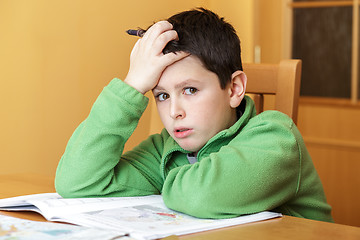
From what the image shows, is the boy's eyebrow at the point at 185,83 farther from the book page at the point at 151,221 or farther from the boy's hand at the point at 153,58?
the book page at the point at 151,221

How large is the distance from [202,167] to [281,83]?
477mm

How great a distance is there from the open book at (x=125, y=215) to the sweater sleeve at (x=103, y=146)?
0.05 metres

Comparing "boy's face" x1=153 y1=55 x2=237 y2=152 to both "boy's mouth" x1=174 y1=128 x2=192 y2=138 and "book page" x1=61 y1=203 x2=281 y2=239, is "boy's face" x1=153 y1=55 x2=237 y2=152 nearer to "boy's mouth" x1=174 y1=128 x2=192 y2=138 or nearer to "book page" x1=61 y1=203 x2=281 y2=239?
"boy's mouth" x1=174 y1=128 x2=192 y2=138

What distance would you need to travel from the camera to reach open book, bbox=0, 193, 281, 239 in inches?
27.7

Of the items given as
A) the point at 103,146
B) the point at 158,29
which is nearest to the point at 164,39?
the point at 158,29

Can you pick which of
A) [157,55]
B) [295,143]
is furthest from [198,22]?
[295,143]

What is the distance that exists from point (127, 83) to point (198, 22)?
183mm

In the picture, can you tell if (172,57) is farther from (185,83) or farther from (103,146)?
(103,146)

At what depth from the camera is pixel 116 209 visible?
83 centimetres

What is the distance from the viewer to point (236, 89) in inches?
41.5

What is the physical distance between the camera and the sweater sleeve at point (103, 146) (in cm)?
97

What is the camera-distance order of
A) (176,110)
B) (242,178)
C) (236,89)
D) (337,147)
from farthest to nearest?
(337,147) → (236,89) → (176,110) → (242,178)

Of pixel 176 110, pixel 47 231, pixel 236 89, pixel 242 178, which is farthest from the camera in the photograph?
pixel 236 89

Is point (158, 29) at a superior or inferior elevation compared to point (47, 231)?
superior
